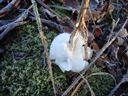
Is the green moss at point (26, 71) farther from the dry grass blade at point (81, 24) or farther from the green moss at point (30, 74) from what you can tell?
the dry grass blade at point (81, 24)

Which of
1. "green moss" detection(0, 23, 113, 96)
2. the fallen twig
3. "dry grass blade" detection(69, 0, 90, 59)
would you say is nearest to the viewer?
"dry grass blade" detection(69, 0, 90, 59)

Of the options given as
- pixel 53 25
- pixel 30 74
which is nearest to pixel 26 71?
pixel 30 74

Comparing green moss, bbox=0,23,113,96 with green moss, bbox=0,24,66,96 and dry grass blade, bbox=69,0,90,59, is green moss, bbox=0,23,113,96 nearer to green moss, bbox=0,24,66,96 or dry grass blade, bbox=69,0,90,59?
green moss, bbox=0,24,66,96

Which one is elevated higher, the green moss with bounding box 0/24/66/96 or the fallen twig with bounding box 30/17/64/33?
the fallen twig with bounding box 30/17/64/33

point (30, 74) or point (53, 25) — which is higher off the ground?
point (53, 25)

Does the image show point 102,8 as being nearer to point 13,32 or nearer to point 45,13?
point 45,13

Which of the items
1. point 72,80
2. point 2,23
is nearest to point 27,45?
point 2,23

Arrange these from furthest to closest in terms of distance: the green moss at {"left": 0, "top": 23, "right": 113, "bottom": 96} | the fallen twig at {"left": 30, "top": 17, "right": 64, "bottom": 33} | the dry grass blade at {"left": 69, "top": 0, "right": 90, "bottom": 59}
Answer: the fallen twig at {"left": 30, "top": 17, "right": 64, "bottom": 33} < the green moss at {"left": 0, "top": 23, "right": 113, "bottom": 96} < the dry grass blade at {"left": 69, "top": 0, "right": 90, "bottom": 59}

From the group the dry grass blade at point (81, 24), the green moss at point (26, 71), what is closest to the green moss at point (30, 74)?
the green moss at point (26, 71)

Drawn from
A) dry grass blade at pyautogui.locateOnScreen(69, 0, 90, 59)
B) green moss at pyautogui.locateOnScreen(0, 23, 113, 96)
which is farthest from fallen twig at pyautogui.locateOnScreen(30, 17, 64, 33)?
dry grass blade at pyautogui.locateOnScreen(69, 0, 90, 59)

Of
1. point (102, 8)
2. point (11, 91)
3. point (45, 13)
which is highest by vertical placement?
point (45, 13)

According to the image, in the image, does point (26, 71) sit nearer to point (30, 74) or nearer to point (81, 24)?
point (30, 74)
